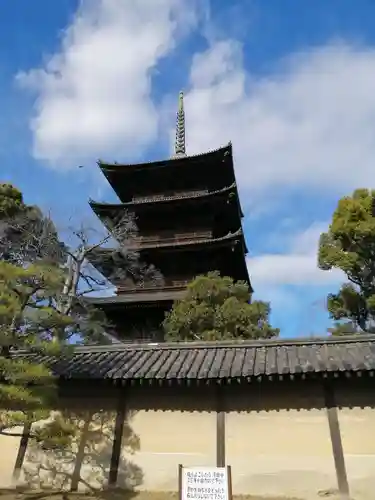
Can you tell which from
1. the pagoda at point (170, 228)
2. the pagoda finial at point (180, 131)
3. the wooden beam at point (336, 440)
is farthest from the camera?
the pagoda finial at point (180, 131)

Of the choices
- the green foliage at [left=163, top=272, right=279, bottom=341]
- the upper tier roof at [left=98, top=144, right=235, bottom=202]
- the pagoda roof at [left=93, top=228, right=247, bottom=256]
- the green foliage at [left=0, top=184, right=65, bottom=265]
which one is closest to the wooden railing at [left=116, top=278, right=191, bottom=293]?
the pagoda roof at [left=93, top=228, right=247, bottom=256]

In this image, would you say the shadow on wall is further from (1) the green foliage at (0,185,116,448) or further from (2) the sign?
(2) the sign

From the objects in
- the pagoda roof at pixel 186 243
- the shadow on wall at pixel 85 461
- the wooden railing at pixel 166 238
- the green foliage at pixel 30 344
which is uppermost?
the wooden railing at pixel 166 238

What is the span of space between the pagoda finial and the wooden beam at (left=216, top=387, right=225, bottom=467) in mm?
20293

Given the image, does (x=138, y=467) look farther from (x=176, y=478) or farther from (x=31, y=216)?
(x=31, y=216)

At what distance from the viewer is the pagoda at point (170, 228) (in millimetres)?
20109

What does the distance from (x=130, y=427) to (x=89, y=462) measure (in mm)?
1287

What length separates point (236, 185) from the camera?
22125 millimetres

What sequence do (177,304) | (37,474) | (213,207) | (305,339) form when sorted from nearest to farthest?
(37,474), (305,339), (177,304), (213,207)

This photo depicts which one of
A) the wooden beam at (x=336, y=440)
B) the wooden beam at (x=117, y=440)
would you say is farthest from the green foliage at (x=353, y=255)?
the wooden beam at (x=117, y=440)

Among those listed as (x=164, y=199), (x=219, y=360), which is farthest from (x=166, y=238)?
(x=219, y=360)

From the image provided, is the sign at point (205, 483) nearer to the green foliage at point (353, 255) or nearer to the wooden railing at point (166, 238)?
the green foliage at point (353, 255)

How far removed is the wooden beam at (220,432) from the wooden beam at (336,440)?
8.07ft

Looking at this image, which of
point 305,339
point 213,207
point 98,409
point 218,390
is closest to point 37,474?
point 98,409
